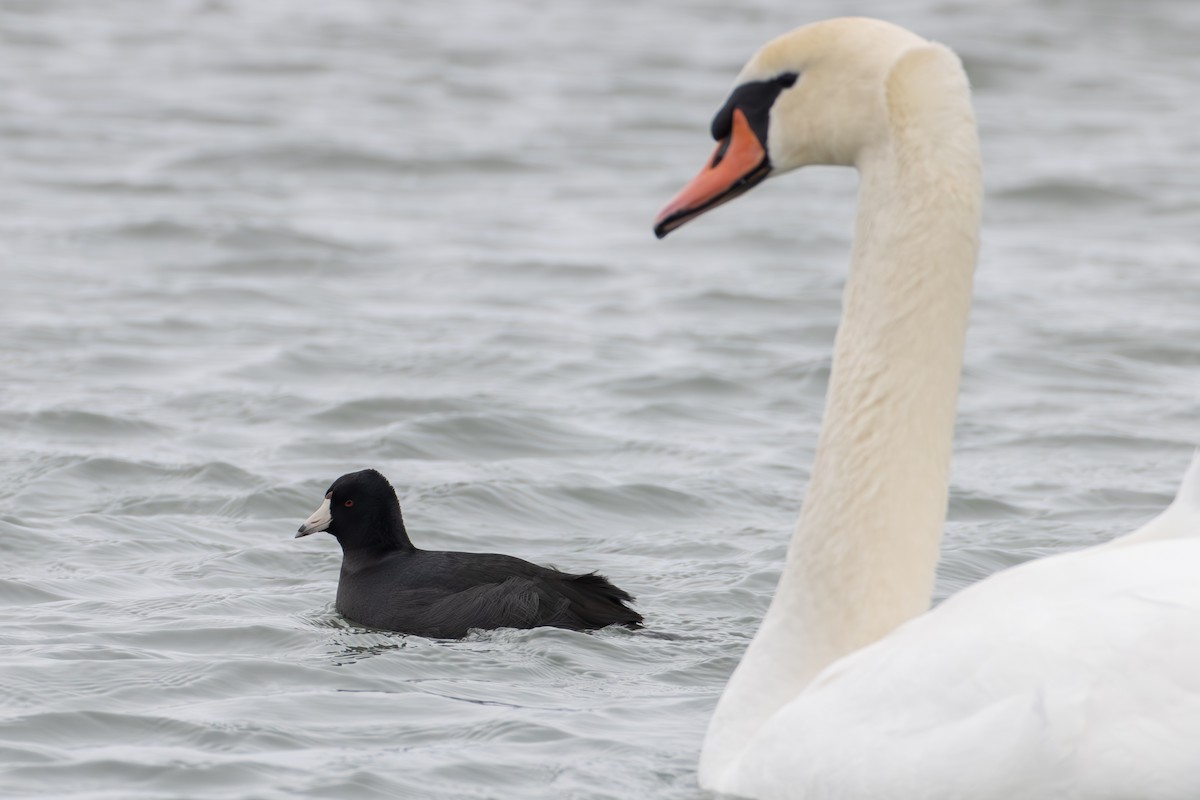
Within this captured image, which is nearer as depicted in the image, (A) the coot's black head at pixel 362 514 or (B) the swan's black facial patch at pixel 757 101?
(B) the swan's black facial patch at pixel 757 101

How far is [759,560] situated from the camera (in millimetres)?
7668

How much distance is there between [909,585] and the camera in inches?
176

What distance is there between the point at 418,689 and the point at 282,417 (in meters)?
3.94

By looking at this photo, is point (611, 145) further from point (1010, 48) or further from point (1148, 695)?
point (1148, 695)

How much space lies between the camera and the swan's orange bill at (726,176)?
436cm

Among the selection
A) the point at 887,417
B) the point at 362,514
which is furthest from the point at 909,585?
the point at 362,514

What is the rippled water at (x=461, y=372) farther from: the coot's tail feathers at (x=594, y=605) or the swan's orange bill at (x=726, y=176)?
the swan's orange bill at (x=726, y=176)

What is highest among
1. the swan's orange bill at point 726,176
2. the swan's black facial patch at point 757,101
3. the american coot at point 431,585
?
the swan's black facial patch at point 757,101

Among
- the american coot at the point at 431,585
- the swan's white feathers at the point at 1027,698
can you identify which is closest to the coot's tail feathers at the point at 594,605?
the american coot at the point at 431,585

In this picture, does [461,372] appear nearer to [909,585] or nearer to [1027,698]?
[909,585]

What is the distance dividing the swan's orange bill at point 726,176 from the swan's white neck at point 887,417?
8.9 inches

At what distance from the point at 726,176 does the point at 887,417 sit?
602 mm

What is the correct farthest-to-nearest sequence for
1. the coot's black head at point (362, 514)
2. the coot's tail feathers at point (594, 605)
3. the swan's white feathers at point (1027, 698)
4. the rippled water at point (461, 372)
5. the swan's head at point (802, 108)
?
1. the coot's black head at point (362, 514)
2. the coot's tail feathers at point (594, 605)
3. the rippled water at point (461, 372)
4. the swan's head at point (802, 108)
5. the swan's white feathers at point (1027, 698)

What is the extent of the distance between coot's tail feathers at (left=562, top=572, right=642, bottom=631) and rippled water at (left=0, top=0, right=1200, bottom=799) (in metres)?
0.07
